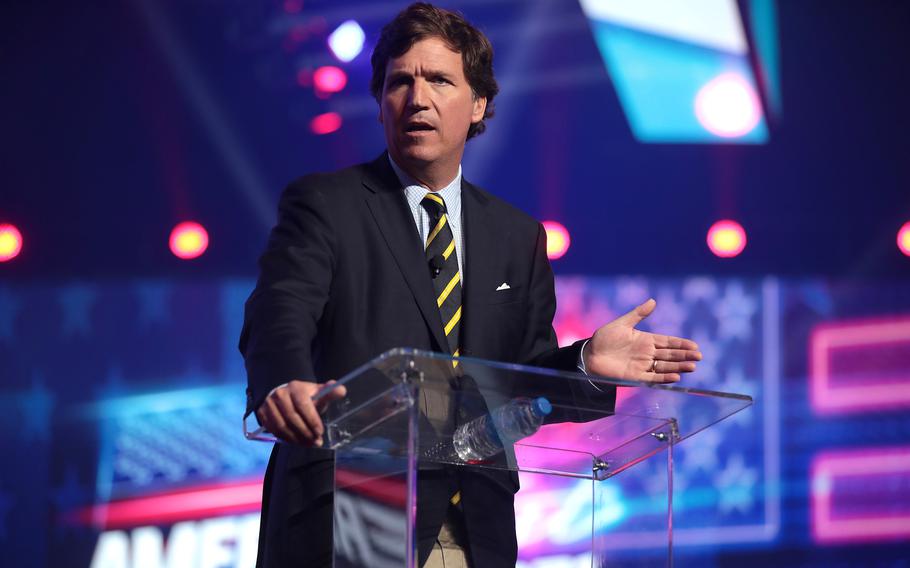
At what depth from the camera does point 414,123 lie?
233 cm

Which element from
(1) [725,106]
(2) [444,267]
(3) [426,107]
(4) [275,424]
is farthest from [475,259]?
(1) [725,106]

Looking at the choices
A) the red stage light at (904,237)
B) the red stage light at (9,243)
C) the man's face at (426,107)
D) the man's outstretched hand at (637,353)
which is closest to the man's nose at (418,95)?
the man's face at (426,107)

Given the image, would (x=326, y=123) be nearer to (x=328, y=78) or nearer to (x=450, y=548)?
(x=328, y=78)

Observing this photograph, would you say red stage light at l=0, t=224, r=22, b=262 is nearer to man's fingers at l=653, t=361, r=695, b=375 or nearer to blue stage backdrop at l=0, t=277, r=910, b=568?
blue stage backdrop at l=0, t=277, r=910, b=568

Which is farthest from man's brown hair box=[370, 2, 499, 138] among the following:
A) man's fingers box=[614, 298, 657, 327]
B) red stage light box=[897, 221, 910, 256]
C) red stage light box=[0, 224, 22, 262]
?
red stage light box=[897, 221, 910, 256]

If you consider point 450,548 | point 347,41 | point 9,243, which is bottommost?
point 450,548

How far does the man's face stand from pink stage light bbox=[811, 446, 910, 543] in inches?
97.0

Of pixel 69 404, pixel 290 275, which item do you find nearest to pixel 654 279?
pixel 69 404

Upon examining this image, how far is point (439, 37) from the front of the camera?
2.41 metres

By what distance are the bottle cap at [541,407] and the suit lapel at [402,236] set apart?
0.37 m

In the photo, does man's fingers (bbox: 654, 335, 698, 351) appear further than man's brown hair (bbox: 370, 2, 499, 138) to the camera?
No

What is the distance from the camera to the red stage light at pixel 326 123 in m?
4.23

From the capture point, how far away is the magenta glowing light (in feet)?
13.9

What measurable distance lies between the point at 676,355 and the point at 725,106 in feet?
8.77
